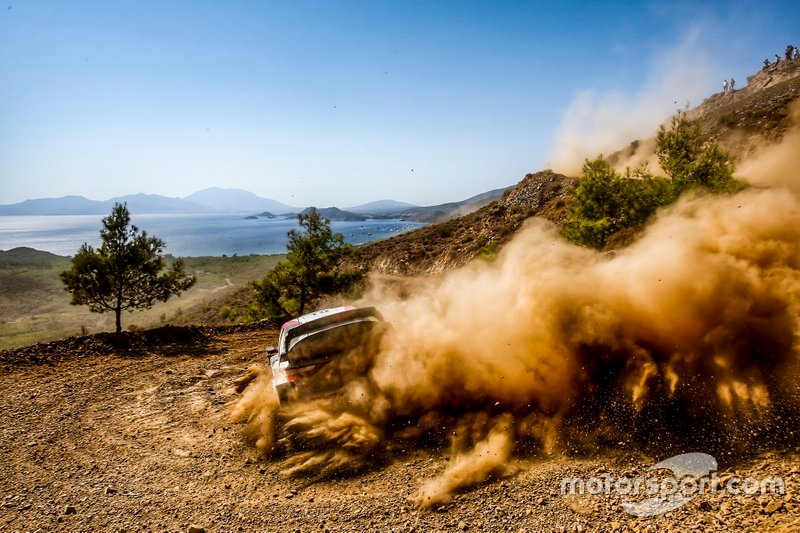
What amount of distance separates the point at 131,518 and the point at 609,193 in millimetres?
24266

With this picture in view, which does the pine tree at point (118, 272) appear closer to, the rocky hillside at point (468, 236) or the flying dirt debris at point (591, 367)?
the flying dirt debris at point (591, 367)

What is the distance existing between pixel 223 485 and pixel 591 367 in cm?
674

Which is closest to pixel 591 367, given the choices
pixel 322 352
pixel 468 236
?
pixel 322 352

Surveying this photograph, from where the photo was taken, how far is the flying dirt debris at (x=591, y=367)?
230 inches

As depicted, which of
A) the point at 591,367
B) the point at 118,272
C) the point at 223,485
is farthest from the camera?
the point at 118,272

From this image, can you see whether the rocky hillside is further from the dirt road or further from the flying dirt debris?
the dirt road

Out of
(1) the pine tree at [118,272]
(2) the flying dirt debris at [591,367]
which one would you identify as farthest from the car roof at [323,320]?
(1) the pine tree at [118,272]

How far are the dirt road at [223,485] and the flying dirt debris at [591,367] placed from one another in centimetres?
34

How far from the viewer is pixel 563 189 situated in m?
55.8

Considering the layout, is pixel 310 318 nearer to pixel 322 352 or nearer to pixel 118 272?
pixel 322 352

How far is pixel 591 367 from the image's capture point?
7.12 meters

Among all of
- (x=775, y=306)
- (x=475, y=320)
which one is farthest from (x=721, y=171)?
(x=475, y=320)

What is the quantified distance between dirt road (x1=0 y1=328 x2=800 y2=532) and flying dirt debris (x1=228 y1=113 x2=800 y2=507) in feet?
1.11

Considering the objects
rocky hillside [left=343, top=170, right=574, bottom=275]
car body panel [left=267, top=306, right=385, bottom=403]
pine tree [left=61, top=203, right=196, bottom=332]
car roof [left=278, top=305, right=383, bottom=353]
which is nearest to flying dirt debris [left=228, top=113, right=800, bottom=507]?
car body panel [left=267, top=306, right=385, bottom=403]
